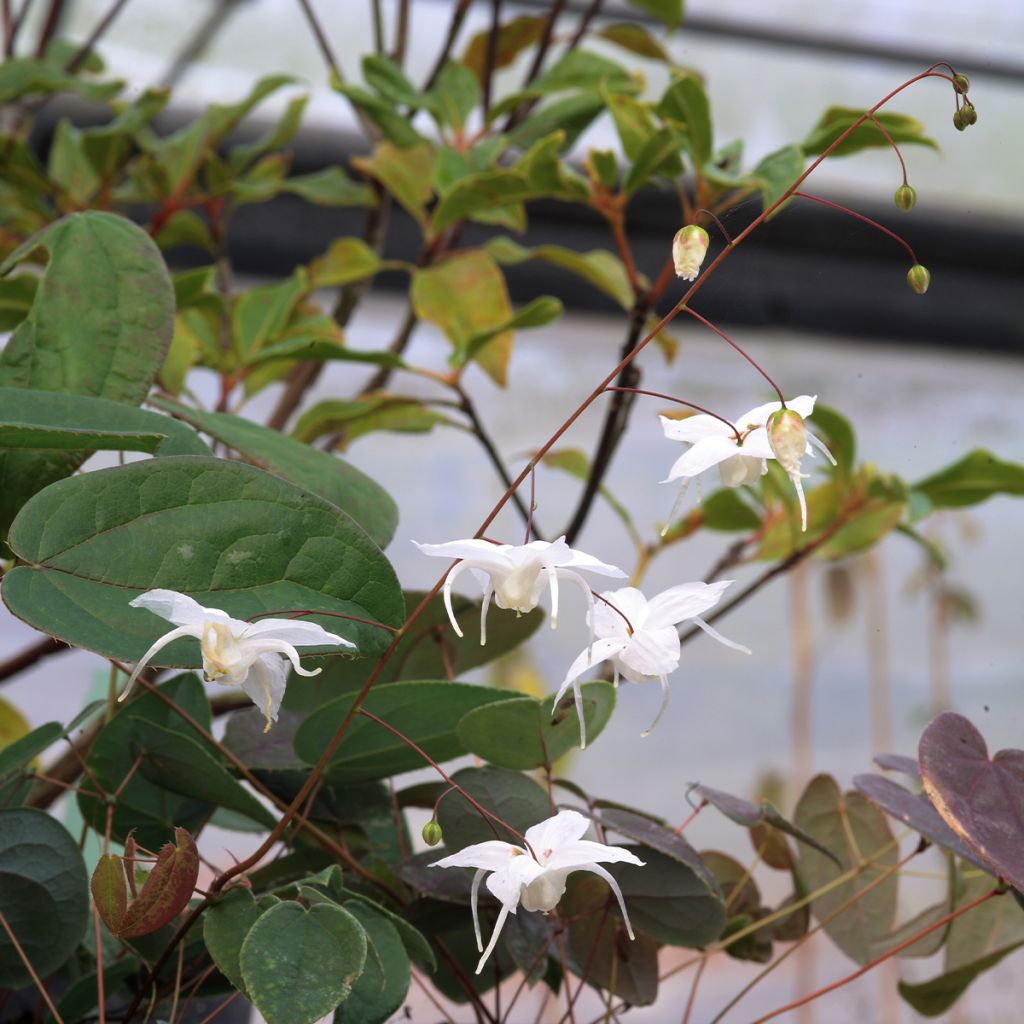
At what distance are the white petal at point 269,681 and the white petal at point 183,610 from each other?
13 millimetres

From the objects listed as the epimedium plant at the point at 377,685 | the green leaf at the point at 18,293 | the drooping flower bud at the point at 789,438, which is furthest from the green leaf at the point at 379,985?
the green leaf at the point at 18,293

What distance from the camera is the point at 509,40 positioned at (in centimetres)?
52

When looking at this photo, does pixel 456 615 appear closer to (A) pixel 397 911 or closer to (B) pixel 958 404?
(A) pixel 397 911

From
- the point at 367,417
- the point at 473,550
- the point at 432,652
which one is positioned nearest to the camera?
the point at 473,550

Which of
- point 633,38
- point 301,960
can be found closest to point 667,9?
point 633,38

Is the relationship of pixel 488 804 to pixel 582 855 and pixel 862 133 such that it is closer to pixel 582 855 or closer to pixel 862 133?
pixel 582 855

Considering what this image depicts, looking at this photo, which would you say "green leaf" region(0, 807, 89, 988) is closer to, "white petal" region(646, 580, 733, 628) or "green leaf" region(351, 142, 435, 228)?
"white petal" region(646, 580, 733, 628)

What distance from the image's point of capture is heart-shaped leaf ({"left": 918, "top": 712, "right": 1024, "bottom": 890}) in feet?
0.68

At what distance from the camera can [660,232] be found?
1400mm

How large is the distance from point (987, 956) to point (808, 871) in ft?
0.14

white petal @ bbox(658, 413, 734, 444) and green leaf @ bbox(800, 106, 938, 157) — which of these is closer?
white petal @ bbox(658, 413, 734, 444)

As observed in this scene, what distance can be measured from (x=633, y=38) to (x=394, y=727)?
40cm

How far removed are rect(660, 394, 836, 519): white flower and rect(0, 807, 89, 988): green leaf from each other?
0.14m

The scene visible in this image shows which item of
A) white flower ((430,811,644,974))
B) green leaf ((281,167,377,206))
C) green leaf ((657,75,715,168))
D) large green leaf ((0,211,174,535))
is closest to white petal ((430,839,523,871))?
white flower ((430,811,644,974))
